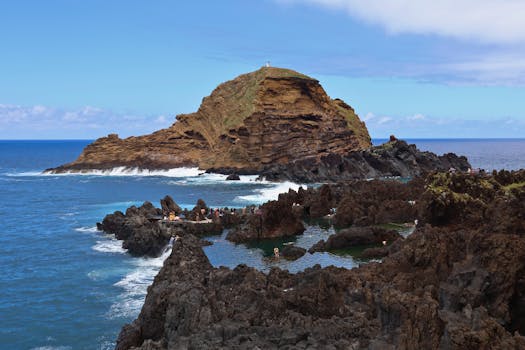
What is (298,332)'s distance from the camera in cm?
1695

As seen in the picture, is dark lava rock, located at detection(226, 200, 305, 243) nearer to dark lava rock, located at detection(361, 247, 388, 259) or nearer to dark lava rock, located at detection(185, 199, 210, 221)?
dark lava rock, located at detection(185, 199, 210, 221)

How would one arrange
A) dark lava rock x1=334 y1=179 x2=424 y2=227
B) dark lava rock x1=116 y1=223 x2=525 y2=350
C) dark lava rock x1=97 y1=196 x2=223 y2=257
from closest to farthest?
dark lava rock x1=116 y1=223 x2=525 y2=350
dark lava rock x1=97 y1=196 x2=223 y2=257
dark lava rock x1=334 y1=179 x2=424 y2=227

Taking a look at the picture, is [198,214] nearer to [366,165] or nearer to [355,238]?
[355,238]

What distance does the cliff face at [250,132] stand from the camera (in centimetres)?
12112

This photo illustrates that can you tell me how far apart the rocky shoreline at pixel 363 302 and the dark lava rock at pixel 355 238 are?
28.7 ft

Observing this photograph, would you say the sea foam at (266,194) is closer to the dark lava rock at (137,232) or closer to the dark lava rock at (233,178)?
the dark lava rock at (233,178)

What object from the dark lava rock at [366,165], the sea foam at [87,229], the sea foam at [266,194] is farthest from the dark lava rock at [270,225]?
the dark lava rock at [366,165]

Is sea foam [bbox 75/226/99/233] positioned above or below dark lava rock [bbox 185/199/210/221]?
below

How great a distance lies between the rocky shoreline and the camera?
1510cm

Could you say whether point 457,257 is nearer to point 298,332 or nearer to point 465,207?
point 298,332

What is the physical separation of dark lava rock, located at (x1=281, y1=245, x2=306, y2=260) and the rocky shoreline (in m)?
8.65

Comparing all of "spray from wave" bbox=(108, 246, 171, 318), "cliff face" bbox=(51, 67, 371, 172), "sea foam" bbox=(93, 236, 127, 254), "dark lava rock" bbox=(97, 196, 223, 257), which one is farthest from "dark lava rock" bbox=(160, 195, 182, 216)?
"cliff face" bbox=(51, 67, 371, 172)

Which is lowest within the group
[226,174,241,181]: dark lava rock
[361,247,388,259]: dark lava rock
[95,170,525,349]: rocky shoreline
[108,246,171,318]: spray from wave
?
[108,246,171,318]: spray from wave

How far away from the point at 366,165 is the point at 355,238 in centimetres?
6450
